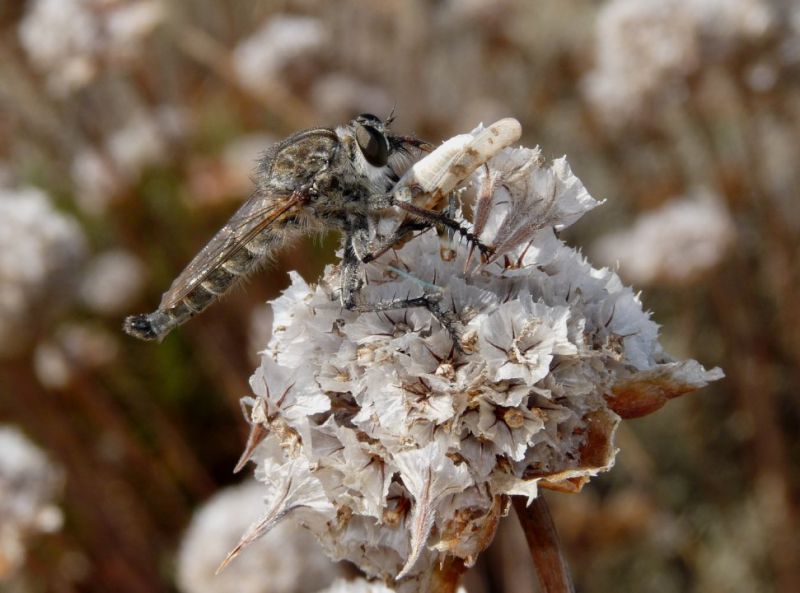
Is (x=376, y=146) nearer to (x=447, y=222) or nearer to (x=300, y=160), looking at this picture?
(x=300, y=160)

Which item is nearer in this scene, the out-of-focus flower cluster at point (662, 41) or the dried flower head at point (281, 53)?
the out-of-focus flower cluster at point (662, 41)

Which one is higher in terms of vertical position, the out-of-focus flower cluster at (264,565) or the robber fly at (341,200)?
the robber fly at (341,200)

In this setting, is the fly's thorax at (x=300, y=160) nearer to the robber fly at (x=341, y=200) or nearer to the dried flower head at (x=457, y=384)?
the robber fly at (x=341, y=200)

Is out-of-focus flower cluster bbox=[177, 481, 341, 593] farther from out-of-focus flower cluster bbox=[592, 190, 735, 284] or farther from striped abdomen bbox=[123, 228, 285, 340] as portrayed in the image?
out-of-focus flower cluster bbox=[592, 190, 735, 284]

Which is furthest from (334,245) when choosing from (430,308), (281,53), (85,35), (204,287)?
(430,308)

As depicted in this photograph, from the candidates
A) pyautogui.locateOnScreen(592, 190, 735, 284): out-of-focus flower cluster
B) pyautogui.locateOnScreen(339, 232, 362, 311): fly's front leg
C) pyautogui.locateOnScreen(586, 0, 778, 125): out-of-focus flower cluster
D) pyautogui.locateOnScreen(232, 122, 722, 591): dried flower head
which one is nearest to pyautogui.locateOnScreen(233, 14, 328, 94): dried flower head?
pyautogui.locateOnScreen(586, 0, 778, 125): out-of-focus flower cluster

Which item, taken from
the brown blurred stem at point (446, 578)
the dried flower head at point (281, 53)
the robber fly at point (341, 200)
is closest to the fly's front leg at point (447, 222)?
the robber fly at point (341, 200)

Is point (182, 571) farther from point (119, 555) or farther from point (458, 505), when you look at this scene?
point (458, 505)
